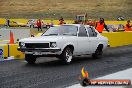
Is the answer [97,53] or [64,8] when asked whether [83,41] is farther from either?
[64,8]

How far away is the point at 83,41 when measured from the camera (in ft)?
49.8

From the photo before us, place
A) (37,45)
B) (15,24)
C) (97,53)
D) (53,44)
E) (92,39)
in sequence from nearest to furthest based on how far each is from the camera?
(53,44), (37,45), (92,39), (97,53), (15,24)

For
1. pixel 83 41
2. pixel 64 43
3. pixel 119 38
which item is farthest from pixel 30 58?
pixel 119 38

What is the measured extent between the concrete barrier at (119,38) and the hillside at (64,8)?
4320 cm

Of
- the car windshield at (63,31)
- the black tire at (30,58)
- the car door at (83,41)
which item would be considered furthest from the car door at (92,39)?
the black tire at (30,58)

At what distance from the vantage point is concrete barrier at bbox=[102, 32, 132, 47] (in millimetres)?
25375

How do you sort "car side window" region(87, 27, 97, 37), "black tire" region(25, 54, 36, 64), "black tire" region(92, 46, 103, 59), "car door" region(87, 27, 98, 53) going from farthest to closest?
"black tire" region(92, 46, 103, 59) < "car side window" region(87, 27, 97, 37) < "car door" region(87, 27, 98, 53) < "black tire" region(25, 54, 36, 64)

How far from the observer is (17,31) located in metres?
24.3

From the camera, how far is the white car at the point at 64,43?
Result: 1355 cm

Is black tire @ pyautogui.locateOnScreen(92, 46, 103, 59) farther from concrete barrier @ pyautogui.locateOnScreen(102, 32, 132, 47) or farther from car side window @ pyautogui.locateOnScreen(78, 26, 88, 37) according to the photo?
concrete barrier @ pyautogui.locateOnScreen(102, 32, 132, 47)

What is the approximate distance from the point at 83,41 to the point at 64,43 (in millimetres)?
1554

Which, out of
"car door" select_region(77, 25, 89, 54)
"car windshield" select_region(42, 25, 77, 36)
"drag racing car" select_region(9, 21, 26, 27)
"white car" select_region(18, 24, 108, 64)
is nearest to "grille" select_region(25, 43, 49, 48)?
"white car" select_region(18, 24, 108, 64)

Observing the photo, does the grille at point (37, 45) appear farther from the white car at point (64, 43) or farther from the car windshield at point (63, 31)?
the car windshield at point (63, 31)

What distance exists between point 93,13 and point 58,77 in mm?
65149
